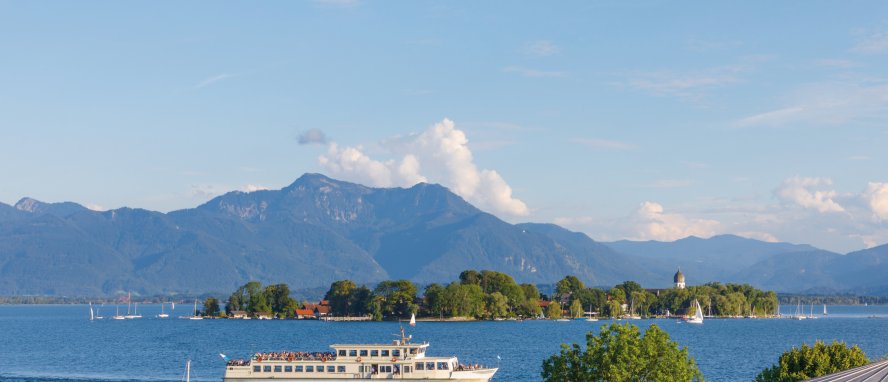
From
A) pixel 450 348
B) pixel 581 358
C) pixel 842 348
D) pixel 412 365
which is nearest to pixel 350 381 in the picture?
pixel 412 365

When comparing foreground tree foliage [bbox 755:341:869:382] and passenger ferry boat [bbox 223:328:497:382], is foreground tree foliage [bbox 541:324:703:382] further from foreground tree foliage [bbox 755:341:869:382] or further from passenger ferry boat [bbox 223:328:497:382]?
passenger ferry boat [bbox 223:328:497:382]

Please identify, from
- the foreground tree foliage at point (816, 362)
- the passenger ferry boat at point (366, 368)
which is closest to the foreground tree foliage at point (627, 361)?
the foreground tree foliage at point (816, 362)

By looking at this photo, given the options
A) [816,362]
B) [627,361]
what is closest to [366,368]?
[627,361]

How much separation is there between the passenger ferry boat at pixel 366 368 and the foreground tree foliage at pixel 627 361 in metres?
32.9

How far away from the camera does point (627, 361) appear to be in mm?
69812

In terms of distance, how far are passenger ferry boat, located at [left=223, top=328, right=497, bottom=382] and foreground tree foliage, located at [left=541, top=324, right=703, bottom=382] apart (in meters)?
32.9

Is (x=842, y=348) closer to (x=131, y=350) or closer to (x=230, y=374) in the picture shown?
(x=230, y=374)

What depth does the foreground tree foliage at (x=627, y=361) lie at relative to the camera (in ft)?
228

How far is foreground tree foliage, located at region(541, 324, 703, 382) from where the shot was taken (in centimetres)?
6962

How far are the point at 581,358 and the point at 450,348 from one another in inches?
A: 3658

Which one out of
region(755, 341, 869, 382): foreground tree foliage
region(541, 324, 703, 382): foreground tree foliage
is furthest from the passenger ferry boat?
region(755, 341, 869, 382): foreground tree foliage

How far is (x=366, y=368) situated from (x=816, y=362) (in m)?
46.2

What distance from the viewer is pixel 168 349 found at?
16950 centimetres

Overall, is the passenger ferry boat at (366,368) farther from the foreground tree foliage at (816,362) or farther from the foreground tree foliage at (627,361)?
the foreground tree foliage at (816,362)
